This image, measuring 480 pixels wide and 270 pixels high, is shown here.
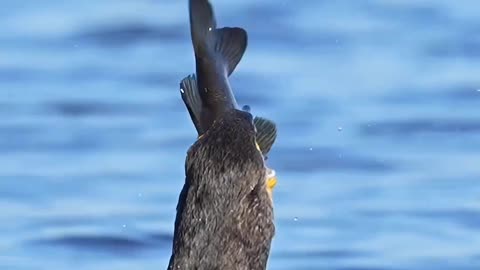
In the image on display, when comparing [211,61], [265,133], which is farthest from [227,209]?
[211,61]

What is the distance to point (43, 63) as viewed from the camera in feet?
50.5

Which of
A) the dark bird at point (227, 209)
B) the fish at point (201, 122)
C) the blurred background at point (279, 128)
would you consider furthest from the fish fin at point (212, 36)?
the blurred background at point (279, 128)

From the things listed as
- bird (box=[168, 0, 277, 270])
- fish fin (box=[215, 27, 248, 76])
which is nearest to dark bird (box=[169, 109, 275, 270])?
bird (box=[168, 0, 277, 270])

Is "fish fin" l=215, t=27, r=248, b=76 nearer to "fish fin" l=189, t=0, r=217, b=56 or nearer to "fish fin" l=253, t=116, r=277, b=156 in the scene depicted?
"fish fin" l=189, t=0, r=217, b=56

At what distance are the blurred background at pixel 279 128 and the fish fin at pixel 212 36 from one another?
3.14m

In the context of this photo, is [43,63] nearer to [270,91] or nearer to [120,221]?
[270,91]

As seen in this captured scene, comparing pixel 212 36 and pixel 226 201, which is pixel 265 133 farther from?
pixel 212 36

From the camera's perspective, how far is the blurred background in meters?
12.7

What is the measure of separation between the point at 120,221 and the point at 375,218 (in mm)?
1476

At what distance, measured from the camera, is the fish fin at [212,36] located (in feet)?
30.1

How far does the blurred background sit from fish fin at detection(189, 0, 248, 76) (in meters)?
3.14

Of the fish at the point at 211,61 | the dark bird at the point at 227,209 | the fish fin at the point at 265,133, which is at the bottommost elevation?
the dark bird at the point at 227,209

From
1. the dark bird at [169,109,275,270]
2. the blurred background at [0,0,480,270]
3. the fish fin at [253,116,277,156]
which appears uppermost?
the blurred background at [0,0,480,270]

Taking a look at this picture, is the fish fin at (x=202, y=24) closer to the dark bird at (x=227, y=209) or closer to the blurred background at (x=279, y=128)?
the dark bird at (x=227, y=209)
